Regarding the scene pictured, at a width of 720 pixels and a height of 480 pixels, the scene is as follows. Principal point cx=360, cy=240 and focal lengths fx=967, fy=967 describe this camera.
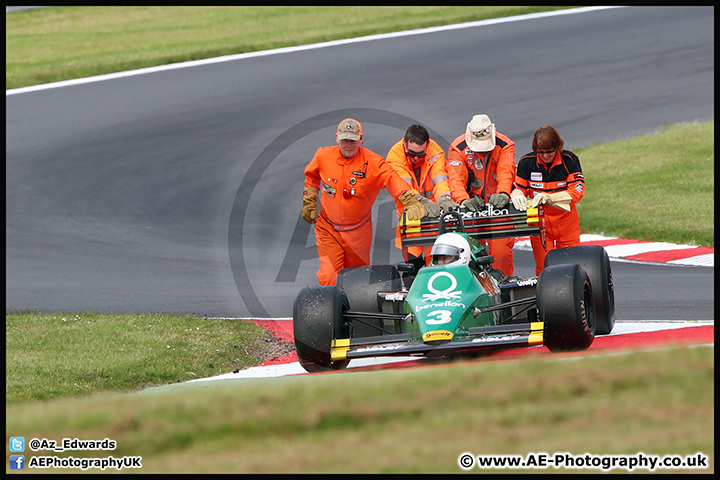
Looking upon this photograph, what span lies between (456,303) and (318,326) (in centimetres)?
114

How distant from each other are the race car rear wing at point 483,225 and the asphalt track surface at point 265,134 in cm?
191

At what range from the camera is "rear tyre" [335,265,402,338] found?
340 inches

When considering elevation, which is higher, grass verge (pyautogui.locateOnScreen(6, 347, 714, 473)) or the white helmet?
the white helmet

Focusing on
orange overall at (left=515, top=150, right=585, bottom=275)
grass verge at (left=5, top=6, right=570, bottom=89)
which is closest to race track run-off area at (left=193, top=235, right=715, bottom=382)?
orange overall at (left=515, top=150, right=585, bottom=275)

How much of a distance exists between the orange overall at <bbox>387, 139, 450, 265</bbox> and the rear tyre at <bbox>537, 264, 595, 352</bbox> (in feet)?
7.28

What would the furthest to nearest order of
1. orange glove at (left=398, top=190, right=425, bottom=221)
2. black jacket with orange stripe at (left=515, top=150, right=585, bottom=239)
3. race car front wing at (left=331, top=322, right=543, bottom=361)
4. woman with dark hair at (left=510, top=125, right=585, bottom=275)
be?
black jacket with orange stripe at (left=515, top=150, right=585, bottom=239) → woman with dark hair at (left=510, top=125, right=585, bottom=275) → orange glove at (left=398, top=190, right=425, bottom=221) → race car front wing at (left=331, top=322, right=543, bottom=361)

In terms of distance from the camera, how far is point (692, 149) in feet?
57.2

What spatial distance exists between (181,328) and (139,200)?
565 centimetres

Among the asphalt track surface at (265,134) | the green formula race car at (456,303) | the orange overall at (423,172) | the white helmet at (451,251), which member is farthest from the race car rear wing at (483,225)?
the asphalt track surface at (265,134)

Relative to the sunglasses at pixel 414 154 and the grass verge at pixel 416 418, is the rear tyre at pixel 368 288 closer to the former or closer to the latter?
the sunglasses at pixel 414 154

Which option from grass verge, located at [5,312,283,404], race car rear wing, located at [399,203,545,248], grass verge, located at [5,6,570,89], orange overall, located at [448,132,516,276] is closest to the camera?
grass verge, located at [5,312,283,404]

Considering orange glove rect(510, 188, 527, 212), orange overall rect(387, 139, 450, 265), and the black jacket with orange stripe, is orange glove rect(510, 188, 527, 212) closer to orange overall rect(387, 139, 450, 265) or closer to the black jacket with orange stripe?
the black jacket with orange stripe

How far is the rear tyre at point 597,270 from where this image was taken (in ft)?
27.9

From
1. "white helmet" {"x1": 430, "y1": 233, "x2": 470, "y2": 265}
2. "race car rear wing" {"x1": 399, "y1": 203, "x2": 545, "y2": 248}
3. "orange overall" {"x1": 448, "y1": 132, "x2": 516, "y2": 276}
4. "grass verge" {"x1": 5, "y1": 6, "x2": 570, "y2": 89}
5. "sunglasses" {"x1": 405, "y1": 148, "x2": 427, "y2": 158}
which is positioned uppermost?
"grass verge" {"x1": 5, "y1": 6, "x2": 570, "y2": 89}
